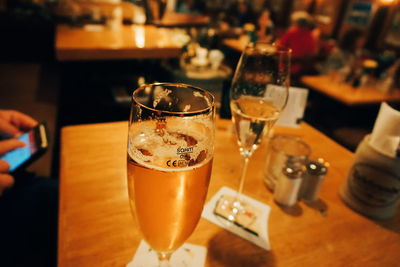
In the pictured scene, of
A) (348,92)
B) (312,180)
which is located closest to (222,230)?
(312,180)

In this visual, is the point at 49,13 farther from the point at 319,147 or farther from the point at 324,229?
the point at 324,229

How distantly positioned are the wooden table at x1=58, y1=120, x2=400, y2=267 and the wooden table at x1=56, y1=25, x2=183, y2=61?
199cm

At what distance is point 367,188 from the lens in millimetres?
816

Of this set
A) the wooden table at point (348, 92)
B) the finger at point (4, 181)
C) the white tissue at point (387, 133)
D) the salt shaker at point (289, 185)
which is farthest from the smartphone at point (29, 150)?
the wooden table at point (348, 92)

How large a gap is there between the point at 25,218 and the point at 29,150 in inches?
11.2

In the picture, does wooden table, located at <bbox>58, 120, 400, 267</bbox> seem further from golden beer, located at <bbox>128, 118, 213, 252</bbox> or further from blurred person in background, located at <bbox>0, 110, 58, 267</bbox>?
blurred person in background, located at <bbox>0, 110, 58, 267</bbox>

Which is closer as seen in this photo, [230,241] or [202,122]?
[202,122]

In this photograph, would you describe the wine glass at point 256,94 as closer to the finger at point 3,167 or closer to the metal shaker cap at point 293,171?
the metal shaker cap at point 293,171

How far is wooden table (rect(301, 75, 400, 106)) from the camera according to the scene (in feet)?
9.78

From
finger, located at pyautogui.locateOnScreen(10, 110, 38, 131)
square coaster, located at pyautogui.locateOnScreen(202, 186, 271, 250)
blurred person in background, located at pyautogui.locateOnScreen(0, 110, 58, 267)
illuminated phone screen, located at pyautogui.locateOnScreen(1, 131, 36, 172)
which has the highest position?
square coaster, located at pyautogui.locateOnScreen(202, 186, 271, 250)

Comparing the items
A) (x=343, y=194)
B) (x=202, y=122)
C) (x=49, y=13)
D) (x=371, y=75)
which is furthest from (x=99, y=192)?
(x=49, y=13)

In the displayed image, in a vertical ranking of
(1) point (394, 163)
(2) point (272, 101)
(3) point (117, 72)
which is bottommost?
(3) point (117, 72)

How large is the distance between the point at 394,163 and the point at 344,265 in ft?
0.98

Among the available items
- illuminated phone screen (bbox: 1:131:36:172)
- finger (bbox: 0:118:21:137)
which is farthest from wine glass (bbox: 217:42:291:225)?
finger (bbox: 0:118:21:137)
